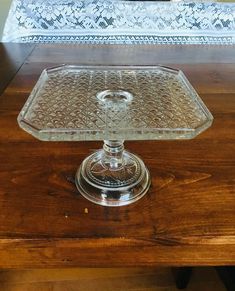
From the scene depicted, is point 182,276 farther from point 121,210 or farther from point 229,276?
point 121,210

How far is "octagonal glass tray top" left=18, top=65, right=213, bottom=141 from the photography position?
407mm

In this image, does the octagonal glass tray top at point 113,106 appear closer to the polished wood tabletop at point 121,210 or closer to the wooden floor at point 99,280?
the polished wood tabletop at point 121,210

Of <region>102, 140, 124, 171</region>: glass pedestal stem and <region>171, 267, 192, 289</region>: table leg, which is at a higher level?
<region>102, 140, 124, 171</region>: glass pedestal stem

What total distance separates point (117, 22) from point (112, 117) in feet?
2.82

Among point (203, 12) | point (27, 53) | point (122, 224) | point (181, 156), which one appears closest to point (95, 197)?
point (122, 224)

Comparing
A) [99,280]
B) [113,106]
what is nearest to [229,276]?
[99,280]

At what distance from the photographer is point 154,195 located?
1.54ft

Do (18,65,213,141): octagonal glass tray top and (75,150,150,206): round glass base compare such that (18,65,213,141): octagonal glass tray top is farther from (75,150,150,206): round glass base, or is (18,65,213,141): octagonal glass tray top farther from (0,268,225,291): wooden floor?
(0,268,225,291): wooden floor

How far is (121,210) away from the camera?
17.5 inches

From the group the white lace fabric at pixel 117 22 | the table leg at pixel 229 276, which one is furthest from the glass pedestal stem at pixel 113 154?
the white lace fabric at pixel 117 22

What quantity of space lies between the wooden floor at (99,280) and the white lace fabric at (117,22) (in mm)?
801

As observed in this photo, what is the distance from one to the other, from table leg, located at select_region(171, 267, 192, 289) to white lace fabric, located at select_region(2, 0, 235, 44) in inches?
30.4

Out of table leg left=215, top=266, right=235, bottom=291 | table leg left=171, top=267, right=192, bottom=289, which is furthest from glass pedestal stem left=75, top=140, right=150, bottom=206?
table leg left=171, top=267, right=192, bottom=289

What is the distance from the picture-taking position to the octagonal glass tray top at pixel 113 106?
1.34 ft
